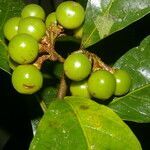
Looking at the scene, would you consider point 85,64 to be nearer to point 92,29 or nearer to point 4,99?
point 92,29

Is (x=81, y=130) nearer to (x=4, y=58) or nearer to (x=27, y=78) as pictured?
(x=27, y=78)

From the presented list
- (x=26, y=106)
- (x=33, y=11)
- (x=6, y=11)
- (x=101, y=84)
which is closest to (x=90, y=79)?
(x=101, y=84)

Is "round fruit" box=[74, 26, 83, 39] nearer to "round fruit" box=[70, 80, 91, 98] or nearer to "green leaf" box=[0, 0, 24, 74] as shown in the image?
"round fruit" box=[70, 80, 91, 98]

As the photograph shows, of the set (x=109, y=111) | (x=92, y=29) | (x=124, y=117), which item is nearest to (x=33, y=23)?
(x=92, y=29)

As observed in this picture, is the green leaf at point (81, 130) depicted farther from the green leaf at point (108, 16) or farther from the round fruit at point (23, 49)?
the green leaf at point (108, 16)

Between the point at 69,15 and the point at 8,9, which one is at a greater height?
the point at 69,15

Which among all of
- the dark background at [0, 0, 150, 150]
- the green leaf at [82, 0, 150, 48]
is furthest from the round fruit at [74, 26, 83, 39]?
the dark background at [0, 0, 150, 150]
